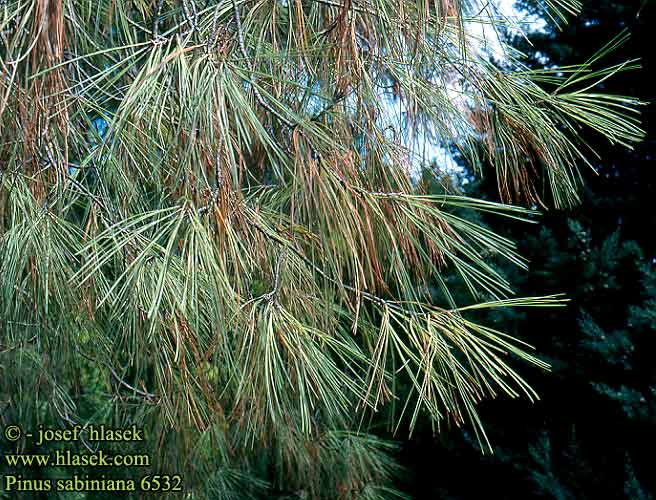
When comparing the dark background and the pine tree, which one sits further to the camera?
the dark background

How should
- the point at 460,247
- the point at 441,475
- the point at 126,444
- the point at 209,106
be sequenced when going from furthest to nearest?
the point at 441,475 → the point at 126,444 → the point at 460,247 → the point at 209,106

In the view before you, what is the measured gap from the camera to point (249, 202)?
932 millimetres

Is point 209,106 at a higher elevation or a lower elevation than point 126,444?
higher

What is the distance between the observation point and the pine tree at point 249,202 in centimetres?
65

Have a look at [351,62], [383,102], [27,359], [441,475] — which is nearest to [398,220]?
[351,62]

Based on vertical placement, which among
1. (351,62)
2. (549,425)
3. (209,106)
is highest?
(351,62)

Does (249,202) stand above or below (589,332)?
above

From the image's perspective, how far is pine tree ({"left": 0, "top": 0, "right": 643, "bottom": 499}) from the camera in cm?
65

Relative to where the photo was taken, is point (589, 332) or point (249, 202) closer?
point (249, 202)

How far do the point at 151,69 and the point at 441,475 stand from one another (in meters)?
1.48

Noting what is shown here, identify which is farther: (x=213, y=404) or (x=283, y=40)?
(x=283, y=40)

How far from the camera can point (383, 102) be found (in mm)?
998

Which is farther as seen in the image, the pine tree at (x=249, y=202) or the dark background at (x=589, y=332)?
the dark background at (x=589, y=332)

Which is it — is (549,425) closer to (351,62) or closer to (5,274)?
(351,62)
